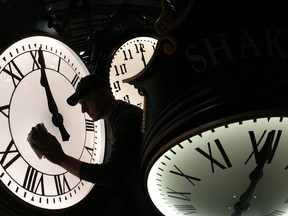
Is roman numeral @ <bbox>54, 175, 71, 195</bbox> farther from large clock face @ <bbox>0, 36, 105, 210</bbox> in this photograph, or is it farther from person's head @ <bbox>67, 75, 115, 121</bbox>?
person's head @ <bbox>67, 75, 115, 121</bbox>

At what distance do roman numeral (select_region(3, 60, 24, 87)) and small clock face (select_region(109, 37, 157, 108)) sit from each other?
0.80 meters

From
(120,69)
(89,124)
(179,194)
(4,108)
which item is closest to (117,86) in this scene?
(120,69)

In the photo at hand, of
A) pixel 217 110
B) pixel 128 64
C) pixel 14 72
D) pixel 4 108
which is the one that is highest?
pixel 128 64

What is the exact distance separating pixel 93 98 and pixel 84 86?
0.06m

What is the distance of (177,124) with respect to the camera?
118 centimetres

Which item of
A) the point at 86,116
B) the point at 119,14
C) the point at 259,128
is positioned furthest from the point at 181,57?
the point at 119,14

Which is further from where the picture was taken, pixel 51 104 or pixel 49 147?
pixel 51 104

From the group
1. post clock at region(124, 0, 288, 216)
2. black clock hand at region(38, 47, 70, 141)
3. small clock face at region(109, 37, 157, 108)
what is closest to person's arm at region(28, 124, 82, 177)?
black clock hand at region(38, 47, 70, 141)

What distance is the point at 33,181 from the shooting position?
1.39 m

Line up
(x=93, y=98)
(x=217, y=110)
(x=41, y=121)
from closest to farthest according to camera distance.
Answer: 1. (x=217, y=110)
2. (x=41, y=121)
3. (x=93, y=98)

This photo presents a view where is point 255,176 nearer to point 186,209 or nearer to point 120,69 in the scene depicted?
point 186,209

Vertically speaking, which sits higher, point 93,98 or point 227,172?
point 93,98

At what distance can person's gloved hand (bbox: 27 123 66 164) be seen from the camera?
1.39 m

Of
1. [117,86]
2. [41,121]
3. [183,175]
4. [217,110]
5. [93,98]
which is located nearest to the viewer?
[217,110]
